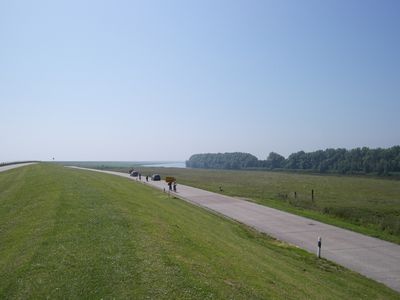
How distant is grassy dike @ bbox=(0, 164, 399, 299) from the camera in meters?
8.77

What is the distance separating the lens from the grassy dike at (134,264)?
28.8 ft

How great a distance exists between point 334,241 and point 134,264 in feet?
51.0

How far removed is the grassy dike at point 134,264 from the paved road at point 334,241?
51.3 inches

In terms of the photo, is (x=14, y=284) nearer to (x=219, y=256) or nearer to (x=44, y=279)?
(x=44, y=279)

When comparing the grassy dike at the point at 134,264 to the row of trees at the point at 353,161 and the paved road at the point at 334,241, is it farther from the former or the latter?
the row of trees at the point at 353,161

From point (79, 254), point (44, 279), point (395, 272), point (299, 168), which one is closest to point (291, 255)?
point (395, 272)

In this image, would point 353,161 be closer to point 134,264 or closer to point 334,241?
point 334,241

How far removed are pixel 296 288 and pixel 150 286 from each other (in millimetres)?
5059

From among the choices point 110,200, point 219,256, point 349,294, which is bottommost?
point 349,294

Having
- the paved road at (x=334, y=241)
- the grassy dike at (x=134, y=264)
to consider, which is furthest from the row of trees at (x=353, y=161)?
the grassy dike at (x=134, y=264)

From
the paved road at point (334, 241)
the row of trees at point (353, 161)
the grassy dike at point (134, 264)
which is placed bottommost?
the paved road at point (334, 241)

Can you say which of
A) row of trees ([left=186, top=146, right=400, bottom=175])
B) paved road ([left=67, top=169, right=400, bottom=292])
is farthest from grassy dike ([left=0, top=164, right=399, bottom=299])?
row of trees ([left=186, top=146, right=400, bottom=175])

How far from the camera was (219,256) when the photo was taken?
43.0 ft

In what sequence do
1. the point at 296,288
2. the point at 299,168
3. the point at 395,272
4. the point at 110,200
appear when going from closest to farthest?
the point at 296,288
the point at 395,272
the point at 110,200
the point at 299,168
